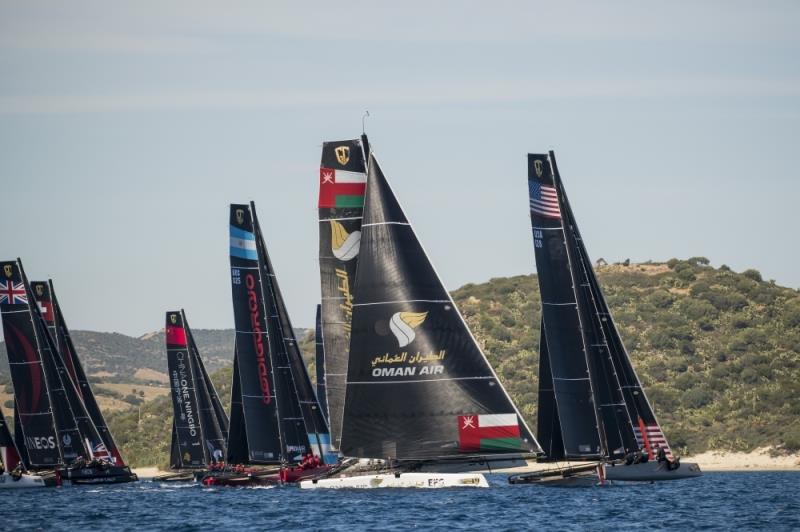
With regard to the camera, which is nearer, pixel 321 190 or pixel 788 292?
pixel 321 190

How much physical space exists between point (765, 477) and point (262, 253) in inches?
1228

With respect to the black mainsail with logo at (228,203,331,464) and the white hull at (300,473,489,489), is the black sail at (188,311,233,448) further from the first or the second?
the white hull at (300,473,489,489)

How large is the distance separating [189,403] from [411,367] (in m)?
40.0

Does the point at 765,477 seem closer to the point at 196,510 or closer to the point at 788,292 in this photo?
the point at 196,510

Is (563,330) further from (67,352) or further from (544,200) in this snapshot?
(67,352)

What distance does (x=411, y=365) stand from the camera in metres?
48.9

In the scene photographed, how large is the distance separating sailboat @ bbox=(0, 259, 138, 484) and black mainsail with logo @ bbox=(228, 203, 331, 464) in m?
13.6

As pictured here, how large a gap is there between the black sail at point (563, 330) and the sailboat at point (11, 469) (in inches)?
1169

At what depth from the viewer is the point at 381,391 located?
49.0 metres

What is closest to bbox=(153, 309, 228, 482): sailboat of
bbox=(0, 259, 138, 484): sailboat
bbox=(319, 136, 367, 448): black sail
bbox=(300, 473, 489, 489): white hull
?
bbox=(0, 259, 138, 484): sailboat

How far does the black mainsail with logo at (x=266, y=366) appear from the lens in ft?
211

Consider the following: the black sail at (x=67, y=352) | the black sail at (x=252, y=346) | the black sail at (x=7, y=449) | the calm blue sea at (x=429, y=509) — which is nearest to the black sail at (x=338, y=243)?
the calm blue sea at (x=429, y=509)

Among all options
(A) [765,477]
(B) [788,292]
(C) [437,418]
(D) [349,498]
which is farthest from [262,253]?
(B) [788,292]

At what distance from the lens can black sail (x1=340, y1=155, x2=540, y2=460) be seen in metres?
48.6
